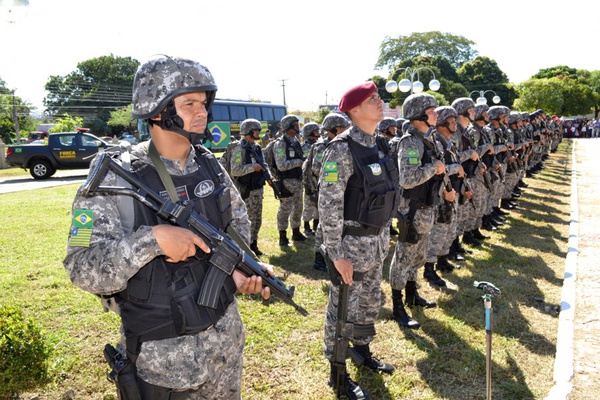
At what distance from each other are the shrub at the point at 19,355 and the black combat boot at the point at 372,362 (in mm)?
2533

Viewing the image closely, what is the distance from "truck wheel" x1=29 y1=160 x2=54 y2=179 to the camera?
19.0 metres

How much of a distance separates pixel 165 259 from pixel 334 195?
5.58 feet

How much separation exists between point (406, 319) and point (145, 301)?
11.4 ft

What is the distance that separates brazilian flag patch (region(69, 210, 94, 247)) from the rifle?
0.30ft

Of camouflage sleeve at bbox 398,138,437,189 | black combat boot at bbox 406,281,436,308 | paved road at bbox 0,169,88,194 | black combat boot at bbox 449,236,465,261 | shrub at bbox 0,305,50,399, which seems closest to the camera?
shrub at bbox 0,305,50,399

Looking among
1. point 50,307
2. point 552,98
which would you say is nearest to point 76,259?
point 50,307

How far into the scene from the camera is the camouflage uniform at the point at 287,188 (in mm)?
7719

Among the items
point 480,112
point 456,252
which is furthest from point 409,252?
point 480,112

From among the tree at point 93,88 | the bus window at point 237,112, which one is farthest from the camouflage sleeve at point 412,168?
the tree at point 93,88

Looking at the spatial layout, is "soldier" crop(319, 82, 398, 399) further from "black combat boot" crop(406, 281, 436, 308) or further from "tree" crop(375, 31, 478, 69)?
"tree" crop(375, 31, 478, 69)

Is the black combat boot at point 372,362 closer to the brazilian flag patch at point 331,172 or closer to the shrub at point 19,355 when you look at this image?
the brazilian flag patch at point 331,172

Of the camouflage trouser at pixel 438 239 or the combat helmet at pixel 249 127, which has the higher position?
the combat helmet at pixel 249 127

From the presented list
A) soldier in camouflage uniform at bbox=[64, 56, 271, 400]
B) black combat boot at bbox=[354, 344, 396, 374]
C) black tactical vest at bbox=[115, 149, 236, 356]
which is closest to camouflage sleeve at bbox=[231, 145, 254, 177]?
black combat boot at bbox=[354, 344, 396, 374]

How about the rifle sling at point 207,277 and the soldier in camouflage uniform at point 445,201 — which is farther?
the soldier in camouflage uniform at point 445,201
